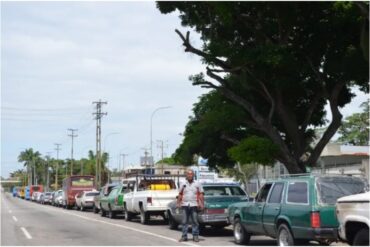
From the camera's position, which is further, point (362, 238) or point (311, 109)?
point (311, 109)

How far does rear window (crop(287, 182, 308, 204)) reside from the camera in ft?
38.7

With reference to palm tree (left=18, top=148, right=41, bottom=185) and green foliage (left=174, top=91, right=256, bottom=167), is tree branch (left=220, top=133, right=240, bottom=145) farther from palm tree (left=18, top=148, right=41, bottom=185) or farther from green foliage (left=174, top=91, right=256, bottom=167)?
palm tree (left=18, top=148, right=41, bottom=185)

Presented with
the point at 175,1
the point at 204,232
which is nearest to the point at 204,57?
the point at 175,1

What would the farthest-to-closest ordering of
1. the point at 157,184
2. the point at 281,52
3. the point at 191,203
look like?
1. the point at 157,184
2. the point at 281,52
3. the point at 191,203

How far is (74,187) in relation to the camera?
1837 inches

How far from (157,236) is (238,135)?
12.5 m

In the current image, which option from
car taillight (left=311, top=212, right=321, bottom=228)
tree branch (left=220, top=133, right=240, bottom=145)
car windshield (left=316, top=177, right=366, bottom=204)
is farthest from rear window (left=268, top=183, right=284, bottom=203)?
tree branch (left=220, top=133, right=240, bottom=145)

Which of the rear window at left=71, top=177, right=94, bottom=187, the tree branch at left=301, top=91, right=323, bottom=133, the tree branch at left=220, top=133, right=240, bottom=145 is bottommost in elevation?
the rear window at left=71, top=177, right=94, bottom=187

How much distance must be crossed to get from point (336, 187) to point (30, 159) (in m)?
163

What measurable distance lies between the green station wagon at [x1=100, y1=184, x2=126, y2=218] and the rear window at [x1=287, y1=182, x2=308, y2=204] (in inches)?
619

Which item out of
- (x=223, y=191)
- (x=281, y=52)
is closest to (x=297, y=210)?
(x=223, y=191)

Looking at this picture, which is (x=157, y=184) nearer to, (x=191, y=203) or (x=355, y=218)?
(x=191, y=203)

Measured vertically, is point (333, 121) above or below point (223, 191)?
above

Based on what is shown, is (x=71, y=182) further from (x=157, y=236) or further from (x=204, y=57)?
(x=157, y=236)
